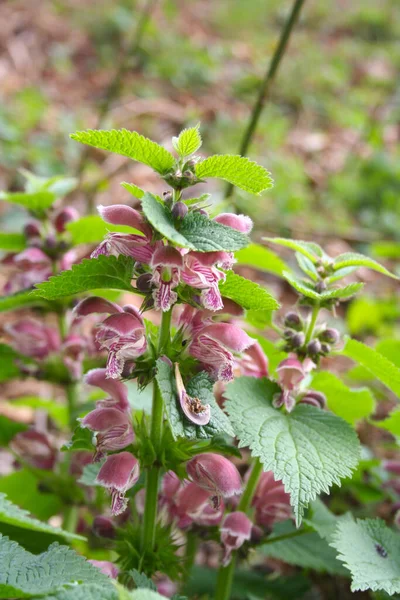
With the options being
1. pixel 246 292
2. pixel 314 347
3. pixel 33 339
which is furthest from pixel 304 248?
pixel 33 339

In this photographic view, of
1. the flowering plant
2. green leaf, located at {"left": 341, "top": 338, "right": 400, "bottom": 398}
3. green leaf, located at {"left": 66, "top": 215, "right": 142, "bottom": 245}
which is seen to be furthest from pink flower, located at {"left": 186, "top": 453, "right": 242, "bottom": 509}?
green leaf, located at {"left": 66, "top": 215, "right": 142, "bottom": 245}

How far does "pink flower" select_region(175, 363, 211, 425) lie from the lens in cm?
104

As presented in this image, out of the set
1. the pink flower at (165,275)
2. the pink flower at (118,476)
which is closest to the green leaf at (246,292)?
the pink flower at (165,275)

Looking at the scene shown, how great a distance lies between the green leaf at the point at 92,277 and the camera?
3.59ft

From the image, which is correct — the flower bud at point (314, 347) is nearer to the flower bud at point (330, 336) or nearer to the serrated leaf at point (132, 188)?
the flower bud at point (330, 336)

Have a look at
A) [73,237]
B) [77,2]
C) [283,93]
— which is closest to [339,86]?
[283,93]

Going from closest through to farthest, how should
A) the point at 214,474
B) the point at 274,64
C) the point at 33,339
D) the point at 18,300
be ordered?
the point at 214,474 → the point at 18,300 → the point at 33,339 → the point at 274,64

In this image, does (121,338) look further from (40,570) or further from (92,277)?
(40,570)

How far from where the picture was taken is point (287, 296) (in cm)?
389

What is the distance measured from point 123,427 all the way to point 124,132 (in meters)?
0.56

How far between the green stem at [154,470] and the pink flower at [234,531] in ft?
0.53

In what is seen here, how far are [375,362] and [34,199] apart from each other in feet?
3.45

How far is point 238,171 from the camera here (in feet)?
3.53

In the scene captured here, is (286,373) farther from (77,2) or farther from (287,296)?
(77,2)
